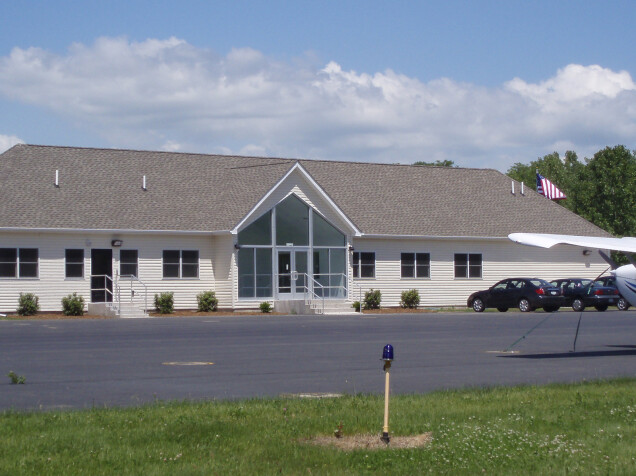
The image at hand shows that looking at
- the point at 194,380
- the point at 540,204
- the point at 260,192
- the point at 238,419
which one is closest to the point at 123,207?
the point at 260,192

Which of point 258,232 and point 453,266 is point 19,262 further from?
point 453,266

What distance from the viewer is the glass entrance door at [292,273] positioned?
4266 centimetres

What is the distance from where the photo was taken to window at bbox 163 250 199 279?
40969mm

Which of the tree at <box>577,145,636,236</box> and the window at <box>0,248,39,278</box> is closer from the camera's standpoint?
the window at <box>0,248,39,278</box>

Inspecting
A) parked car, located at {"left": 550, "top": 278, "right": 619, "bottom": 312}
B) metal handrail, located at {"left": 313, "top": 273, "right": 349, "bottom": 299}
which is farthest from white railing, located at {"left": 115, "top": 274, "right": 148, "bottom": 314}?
parked car, located at {"left": 550, "top": 278, "right": 619, "bottom": 312}

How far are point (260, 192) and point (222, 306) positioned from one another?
16.9 feet

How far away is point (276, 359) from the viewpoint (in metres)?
19.0

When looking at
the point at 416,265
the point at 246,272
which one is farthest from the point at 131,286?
the point at 416,265

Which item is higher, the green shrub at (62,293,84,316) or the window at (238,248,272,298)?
the window at (238,248,272,298)

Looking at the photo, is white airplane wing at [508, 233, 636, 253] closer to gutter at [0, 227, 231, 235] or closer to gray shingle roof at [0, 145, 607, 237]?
gutter at [0, 227, 231, 235]

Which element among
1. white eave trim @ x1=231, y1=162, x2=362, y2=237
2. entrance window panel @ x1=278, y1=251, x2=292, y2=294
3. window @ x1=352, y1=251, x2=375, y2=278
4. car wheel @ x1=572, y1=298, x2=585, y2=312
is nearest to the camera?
white eave trim @ x1=231, y1=162, x2=362, y2=237

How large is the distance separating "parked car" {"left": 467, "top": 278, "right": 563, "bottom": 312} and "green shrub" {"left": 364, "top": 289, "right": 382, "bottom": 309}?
4154mm

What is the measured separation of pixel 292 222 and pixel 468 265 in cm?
995

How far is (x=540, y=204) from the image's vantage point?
53281 millimetres
